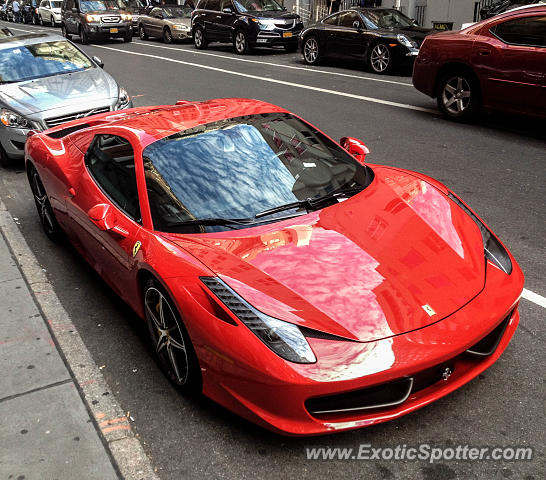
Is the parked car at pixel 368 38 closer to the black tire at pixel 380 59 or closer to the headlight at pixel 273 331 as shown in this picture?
the black tire at pixel 380 59

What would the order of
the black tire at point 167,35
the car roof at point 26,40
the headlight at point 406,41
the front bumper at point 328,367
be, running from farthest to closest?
the black tire at point 167,35
the headlight at point 406,41
the car roof at point 26,40
the front bumper at point 328,367

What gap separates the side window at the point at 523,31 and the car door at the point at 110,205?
242 inches

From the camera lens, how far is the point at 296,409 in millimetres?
2703

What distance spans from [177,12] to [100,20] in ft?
10.1

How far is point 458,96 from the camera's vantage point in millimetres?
9188

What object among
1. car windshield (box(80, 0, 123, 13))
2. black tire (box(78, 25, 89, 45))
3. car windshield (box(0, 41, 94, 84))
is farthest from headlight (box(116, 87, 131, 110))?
car windshield (box(80, 0, 123, 13))

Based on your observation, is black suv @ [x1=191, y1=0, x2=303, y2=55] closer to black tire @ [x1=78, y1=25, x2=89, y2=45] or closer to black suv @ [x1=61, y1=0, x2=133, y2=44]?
black suv @ [x1=61, y1=0, x2=133, y2=44]

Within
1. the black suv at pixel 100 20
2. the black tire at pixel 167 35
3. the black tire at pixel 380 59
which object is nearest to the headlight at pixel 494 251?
the black tire at pixel 380 59

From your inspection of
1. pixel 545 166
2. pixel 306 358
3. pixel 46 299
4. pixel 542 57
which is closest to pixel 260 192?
pixel 306 358

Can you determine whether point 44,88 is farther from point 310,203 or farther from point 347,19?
point 347,19

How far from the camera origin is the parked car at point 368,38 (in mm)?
13633

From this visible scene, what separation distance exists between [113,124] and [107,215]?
1.08 m

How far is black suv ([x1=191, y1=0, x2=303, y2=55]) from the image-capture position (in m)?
18.5

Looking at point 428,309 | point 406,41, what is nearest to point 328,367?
point 428,309
